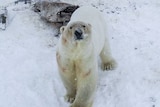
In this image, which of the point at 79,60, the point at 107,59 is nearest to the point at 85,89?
the point at 79,60

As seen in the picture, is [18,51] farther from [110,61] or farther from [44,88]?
[110,61]

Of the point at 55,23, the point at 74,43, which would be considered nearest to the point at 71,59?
the point at 74,43

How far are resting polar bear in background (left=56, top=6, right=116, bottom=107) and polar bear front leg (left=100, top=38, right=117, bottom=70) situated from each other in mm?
421

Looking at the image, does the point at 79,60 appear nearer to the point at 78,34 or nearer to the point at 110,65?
the point at 78,34

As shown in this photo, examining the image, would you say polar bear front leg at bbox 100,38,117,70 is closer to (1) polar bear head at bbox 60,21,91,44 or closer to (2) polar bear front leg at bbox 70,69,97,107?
(2) polar bear front leg at bbox 70,69,97,107

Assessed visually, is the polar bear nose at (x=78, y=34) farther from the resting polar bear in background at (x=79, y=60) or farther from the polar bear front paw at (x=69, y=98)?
the polar bear front paw at (x=69, y=98)

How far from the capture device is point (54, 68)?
6016 mm

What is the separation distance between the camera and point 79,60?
4.90m

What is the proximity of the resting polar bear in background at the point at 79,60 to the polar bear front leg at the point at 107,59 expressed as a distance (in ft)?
1.38

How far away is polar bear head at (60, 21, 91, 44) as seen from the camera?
460cm

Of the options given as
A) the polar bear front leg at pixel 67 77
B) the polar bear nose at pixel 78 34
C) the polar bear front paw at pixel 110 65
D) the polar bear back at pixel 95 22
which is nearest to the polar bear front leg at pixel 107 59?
the polar bear front paw at pixel 110 65

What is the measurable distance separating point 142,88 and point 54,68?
1.35 metres

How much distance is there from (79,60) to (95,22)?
103cm

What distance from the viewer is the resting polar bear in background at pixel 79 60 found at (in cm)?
469
